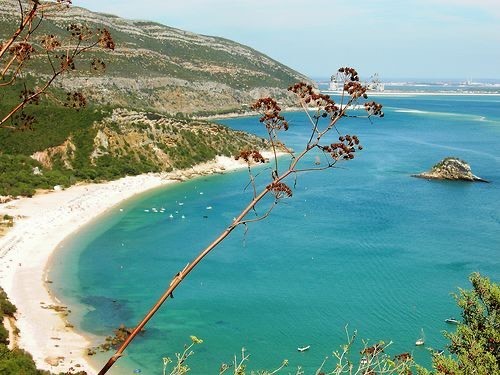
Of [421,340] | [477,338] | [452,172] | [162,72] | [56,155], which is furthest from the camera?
[162,72]

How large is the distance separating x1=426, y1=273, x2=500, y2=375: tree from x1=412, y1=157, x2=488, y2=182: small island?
185 feet

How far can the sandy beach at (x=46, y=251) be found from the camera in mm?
24828

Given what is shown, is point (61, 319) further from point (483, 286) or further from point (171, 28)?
point (171, 28)

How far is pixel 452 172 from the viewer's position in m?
70.6

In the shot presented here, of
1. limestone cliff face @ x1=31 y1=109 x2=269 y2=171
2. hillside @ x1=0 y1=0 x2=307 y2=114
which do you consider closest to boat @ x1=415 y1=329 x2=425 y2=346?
limestone cliff face @ x1=31 y1=109 x2=269 y2=171

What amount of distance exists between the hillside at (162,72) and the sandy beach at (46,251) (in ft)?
128

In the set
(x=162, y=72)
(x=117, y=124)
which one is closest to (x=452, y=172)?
(x=117, y=124)

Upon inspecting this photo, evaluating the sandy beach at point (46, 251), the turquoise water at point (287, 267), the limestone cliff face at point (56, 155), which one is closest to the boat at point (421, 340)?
the turquoise water at point (287, 267)

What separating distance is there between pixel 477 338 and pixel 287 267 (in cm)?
2331

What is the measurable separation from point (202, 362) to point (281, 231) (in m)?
23.8

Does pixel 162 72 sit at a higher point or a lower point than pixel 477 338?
higher

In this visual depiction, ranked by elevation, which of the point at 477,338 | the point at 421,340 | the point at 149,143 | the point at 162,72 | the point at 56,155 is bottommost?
the point at 421,340

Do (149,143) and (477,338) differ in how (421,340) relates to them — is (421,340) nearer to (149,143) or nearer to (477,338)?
(477,338)

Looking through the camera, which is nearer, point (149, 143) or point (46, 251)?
point (46, 251)
